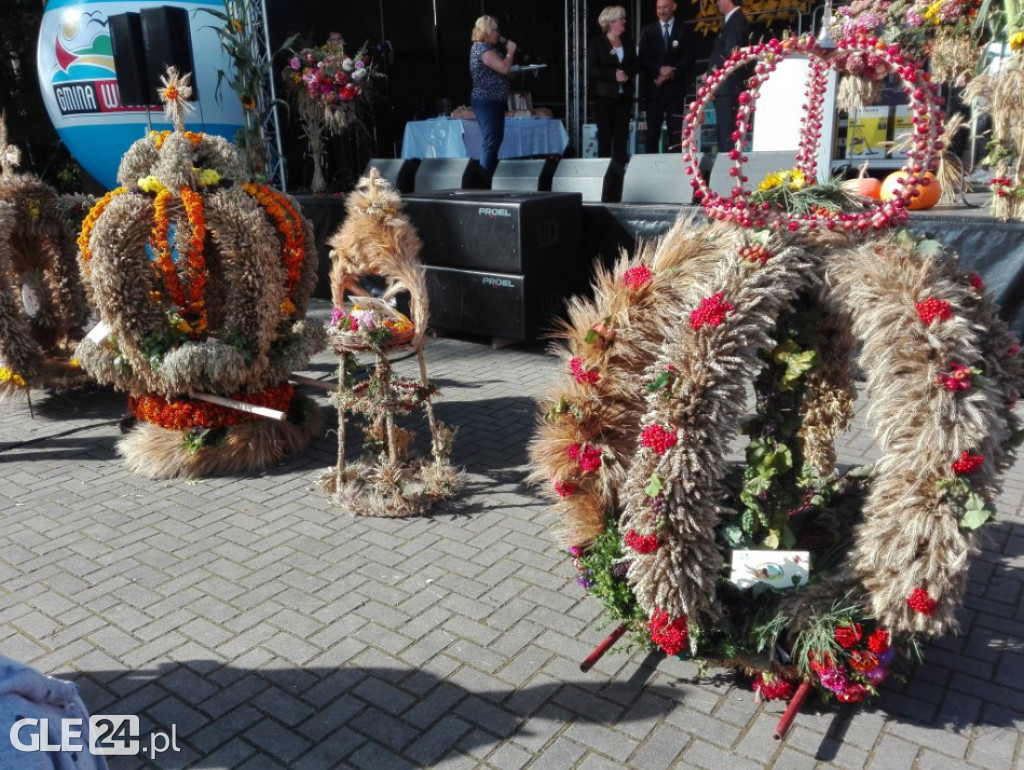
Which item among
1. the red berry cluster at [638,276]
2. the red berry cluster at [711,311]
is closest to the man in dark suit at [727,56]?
the red berry cluster at [638,276]

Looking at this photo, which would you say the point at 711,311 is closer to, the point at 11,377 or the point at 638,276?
the point at 638,276

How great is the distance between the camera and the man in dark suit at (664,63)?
970 cm

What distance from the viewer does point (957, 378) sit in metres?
2.40

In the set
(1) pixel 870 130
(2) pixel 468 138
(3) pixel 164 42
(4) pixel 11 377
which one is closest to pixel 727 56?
(1) pixel 870 130

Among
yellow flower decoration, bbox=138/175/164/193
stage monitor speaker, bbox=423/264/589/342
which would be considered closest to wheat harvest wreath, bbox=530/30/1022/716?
yellow flower decoration, bbox=138/175/164/193

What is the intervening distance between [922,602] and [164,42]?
7.52m

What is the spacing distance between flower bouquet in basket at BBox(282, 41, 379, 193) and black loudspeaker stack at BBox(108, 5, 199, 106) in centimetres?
243

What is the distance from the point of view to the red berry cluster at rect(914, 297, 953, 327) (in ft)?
8.03

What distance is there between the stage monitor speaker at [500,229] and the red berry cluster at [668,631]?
454 centimetres

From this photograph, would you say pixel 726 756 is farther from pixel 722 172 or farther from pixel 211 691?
pixel 722 172

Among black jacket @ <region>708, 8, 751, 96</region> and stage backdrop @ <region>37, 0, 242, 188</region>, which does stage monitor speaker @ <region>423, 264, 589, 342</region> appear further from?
stage backdrop @ <region>37, 0, 242, 188</region>

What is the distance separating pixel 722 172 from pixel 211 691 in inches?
244

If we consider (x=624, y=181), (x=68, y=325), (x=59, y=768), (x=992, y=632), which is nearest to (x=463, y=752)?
(x=59, y=768)

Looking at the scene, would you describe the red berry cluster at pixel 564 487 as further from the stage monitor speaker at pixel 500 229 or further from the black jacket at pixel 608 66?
the black jacket at pixel 608 66
